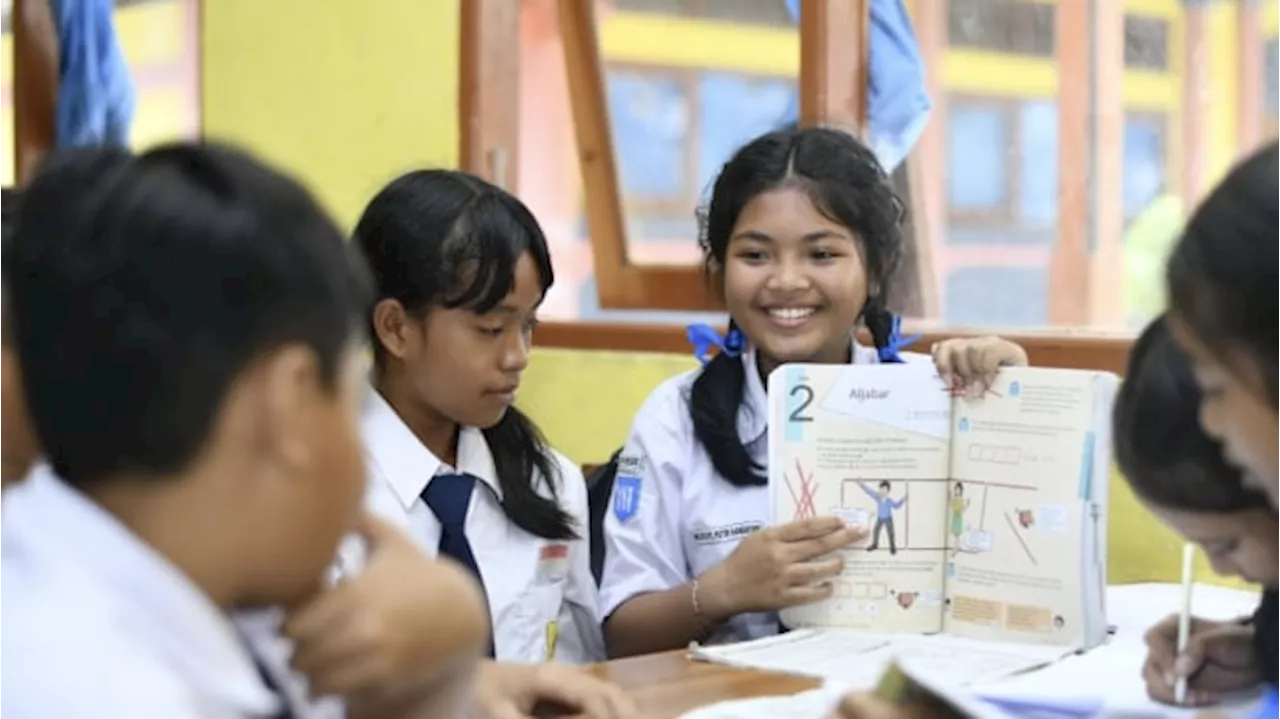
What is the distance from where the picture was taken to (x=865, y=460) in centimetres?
134

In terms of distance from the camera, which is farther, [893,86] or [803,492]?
[893,86]

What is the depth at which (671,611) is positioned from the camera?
55.4 inches

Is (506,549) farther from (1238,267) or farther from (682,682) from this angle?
(1238,267)

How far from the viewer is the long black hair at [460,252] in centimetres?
143

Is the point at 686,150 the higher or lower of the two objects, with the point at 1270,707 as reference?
higher

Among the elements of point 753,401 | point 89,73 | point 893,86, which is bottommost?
point 753,401

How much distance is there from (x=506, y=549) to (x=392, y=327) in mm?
246

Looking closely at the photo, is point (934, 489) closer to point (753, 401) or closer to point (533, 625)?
point (753, 401)

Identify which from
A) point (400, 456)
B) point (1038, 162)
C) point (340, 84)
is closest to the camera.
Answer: point (400, 456)

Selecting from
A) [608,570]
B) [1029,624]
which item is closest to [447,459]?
[608,570]

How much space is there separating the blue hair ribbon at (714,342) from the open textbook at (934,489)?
26cm

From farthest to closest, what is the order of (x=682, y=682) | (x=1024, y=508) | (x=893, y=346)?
(x=893, y=346) → (x=1024, y=508) → (x=682, y=682)

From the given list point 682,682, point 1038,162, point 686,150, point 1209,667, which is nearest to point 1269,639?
point 1209,667

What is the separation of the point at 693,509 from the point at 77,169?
0.92 metres
